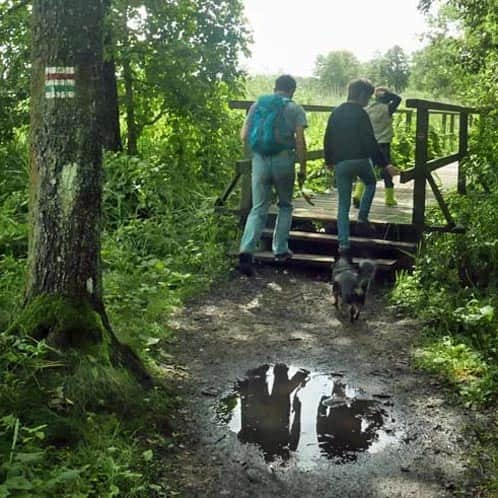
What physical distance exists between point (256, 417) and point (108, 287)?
8.60ft

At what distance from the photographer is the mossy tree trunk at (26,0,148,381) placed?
170 inches

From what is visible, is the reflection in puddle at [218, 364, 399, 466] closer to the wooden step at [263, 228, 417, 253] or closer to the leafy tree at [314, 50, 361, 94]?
the wooden step at [263, 228, 417, 253]

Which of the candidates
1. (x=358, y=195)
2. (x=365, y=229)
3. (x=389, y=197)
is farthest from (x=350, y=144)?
(x=389, y=197)

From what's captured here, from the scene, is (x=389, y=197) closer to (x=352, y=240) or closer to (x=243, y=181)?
(x=352, y=240)

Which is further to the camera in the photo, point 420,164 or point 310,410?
point 420,164

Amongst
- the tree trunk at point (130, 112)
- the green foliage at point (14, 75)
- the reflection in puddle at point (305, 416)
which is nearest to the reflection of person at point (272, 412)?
the reflection in puddle at point (305, 416)

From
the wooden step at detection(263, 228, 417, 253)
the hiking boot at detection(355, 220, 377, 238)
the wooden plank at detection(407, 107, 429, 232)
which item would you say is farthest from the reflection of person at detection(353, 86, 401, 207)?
the wooden plank at detection(407, 107, 429, 232)

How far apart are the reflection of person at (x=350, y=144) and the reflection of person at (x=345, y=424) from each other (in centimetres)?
318

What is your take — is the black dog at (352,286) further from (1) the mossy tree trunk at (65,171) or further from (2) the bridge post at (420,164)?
(1) the mossy tree trunk at (65,171)

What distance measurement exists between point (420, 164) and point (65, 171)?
16.5 ft

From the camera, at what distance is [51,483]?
3.26 meters

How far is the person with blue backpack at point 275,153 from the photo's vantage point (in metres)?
7.64

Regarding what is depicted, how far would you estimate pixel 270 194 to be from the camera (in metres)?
8.10

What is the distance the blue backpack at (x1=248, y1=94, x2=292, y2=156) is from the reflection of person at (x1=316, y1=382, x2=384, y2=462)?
126 inches
